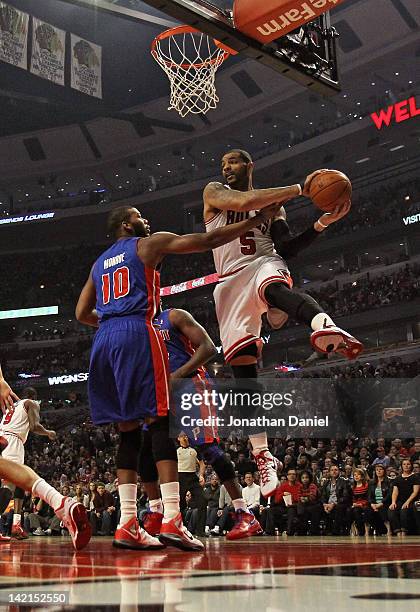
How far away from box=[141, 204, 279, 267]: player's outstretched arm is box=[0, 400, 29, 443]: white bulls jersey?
15.8ft

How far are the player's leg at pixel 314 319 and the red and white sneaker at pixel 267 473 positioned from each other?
2.78 ft

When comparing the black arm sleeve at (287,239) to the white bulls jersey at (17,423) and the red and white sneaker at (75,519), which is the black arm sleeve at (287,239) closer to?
the red and white sneaker at (75,519)

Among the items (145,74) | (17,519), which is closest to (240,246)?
(17,519)

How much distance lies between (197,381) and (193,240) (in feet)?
5.06

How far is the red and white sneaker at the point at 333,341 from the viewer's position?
368 centimetres

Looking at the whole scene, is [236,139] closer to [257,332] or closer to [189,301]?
[189,301]

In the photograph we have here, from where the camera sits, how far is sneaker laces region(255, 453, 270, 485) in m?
4.40

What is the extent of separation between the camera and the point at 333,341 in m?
3.70

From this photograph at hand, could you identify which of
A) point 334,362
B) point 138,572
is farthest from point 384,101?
point 138,572

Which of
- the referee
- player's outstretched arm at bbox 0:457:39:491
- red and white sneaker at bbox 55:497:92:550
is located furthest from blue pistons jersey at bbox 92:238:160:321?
the referee

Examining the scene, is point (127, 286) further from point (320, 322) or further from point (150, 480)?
point (150, 480)

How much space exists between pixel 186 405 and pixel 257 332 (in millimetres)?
2114

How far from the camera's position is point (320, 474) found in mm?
11398

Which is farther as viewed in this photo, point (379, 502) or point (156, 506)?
point (379, 502)
